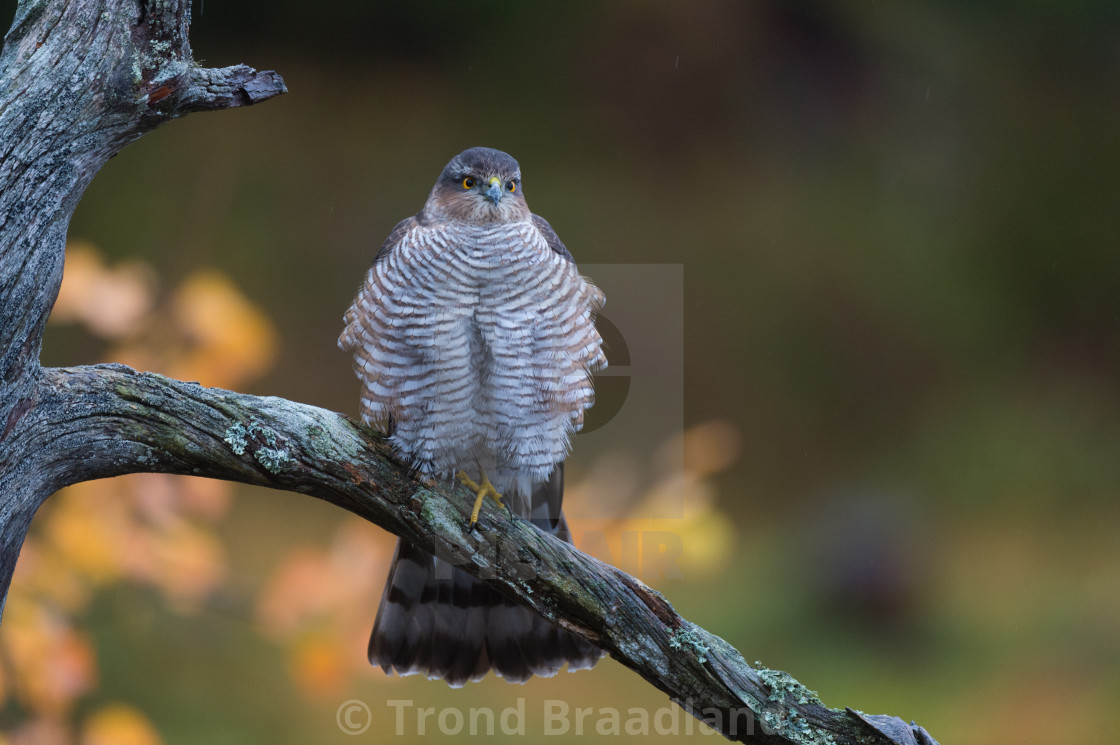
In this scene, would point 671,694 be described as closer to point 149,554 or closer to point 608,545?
point 608,545

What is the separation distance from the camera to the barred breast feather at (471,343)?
1.93 meters

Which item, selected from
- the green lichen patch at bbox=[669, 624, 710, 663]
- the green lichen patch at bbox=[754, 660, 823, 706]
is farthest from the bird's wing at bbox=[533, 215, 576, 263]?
the green lichen patch at bbox=[754, 660, 823, 706]

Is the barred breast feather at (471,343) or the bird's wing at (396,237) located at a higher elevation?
the bird's wing at (396,237)

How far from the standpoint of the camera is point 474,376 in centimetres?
199

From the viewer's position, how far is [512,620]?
6.99ft

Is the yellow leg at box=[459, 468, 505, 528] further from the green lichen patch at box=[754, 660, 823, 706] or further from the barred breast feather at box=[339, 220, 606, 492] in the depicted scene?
the green lichen patch at box=[754, 660, 823, 706]

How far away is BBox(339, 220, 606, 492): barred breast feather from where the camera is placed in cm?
193

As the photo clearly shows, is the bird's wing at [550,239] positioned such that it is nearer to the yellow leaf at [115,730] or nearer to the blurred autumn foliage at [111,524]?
the blurred autumn foliage at [111,524]

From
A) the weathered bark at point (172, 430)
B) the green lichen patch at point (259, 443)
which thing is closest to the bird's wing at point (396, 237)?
the weathered bark at point (172, 430)

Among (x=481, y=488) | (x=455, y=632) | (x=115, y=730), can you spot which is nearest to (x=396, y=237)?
(x=481, y=488)

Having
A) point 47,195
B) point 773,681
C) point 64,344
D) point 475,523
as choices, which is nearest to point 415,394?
point 475,523

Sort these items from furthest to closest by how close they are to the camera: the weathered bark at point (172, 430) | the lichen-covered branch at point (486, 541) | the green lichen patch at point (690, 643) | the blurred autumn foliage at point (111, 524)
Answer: the blurred autumn foliage at point (111, 524)
the green lichen patch at point (690, 643)
the lichen-covered branch at point (486, 541)
the weathered bark at point (172, 430)

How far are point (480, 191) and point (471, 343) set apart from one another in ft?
1.18

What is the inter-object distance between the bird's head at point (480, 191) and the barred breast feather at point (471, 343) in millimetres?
35
